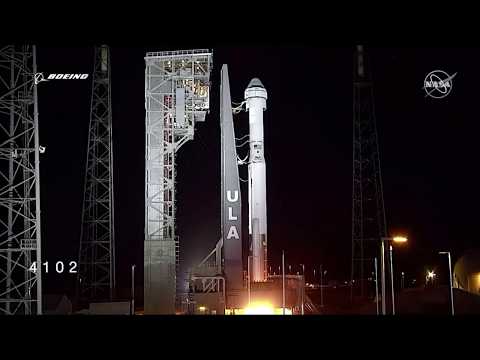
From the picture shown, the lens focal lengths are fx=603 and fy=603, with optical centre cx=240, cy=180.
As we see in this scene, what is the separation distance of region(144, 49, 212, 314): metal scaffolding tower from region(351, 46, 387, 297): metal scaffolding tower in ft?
34.7

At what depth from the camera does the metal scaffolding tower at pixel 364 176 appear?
112 feet

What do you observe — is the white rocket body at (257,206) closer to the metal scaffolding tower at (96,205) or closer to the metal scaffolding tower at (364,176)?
the metal scaffolding tower at (96,205)

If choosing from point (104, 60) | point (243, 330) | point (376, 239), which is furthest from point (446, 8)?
point (376, 239)

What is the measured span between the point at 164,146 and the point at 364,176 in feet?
43.8

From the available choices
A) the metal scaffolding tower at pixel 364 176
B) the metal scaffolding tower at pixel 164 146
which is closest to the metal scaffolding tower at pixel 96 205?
the metal scaffolding tower at pixel 164 146

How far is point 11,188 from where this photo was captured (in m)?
17.3

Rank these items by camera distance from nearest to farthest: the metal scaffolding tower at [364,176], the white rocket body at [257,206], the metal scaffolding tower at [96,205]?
the white rocket body at [257,206] < the metal scaffolding tower at [96,205] < the metal scaffolding tower at [364,176]

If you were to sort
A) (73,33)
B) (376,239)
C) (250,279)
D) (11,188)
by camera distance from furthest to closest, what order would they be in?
1. (376,239)
2. (250,279)
3. (11,188)
4. (73,33)

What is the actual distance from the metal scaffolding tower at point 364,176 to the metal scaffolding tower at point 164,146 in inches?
416

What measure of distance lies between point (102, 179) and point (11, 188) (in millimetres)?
11394

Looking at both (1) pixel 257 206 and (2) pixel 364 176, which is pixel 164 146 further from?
(2) pixel 364 176

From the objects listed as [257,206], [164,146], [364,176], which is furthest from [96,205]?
[364,176]

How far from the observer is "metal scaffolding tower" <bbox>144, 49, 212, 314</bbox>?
27000 millimetres

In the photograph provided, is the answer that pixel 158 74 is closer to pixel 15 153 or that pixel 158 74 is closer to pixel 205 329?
pixel 15 153
